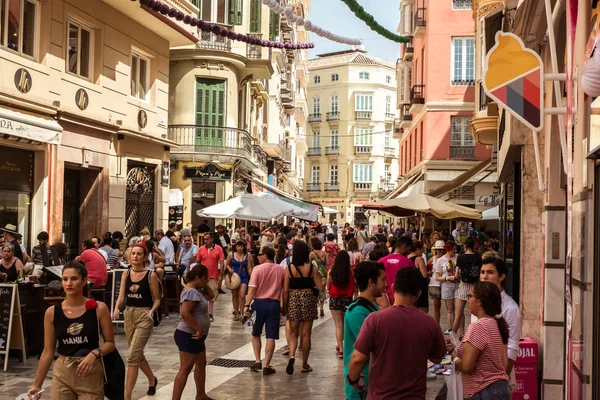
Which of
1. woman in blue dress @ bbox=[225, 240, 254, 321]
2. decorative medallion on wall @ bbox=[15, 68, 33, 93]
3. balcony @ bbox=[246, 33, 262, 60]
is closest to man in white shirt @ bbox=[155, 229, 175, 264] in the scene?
woman in blue dress @ bbox=[225, 240, 254, 321]

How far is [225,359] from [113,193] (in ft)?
30.7

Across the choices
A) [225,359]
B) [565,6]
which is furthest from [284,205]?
[565,6]

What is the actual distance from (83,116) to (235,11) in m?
13.6

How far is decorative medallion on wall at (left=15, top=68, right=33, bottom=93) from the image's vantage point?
15492 mm

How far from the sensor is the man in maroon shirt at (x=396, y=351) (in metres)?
5.25

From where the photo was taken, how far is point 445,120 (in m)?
36.2

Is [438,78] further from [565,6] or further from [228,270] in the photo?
[565,6]

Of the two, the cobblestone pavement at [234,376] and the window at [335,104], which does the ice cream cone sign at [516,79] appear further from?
the window at [335,104]

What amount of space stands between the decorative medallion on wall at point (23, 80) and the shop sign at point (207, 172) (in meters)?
14.6

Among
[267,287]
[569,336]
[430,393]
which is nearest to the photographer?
[569,336]

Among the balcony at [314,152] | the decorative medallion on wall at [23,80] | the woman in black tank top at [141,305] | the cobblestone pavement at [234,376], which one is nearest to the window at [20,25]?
the decorative medallion on wall at [23,80]

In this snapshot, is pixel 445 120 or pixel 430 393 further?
pixel 445 120

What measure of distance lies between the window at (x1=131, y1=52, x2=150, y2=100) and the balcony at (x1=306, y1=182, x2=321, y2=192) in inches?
2593

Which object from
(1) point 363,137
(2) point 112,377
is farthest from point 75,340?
(1) point 363,137
